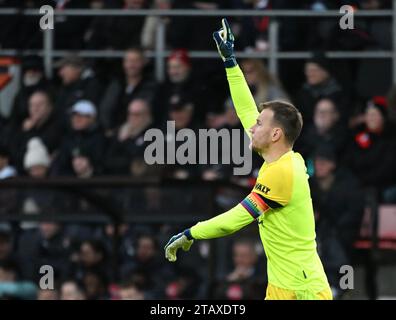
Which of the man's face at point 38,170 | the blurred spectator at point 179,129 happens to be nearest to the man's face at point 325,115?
the blurred spectator at point 179,129

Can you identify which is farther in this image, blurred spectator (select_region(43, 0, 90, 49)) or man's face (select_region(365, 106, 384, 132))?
blurred spectator (select_region(43, 0, 90, 49))

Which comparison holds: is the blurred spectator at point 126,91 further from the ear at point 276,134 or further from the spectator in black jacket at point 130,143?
the ear at point 276,134

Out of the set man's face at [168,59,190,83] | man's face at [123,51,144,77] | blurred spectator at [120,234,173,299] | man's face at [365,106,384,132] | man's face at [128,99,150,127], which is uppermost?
man's face at [123,51,144,77]

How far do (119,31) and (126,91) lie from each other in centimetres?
88

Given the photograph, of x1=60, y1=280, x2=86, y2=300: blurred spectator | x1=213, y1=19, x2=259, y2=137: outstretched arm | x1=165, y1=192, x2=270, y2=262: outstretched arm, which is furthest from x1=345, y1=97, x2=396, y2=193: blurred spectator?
x1=165, y1=192, x2=270, y2=262: outstretched arm

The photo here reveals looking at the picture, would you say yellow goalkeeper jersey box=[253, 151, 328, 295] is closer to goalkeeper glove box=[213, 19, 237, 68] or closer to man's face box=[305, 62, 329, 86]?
goalkeeper glove box=[213, 19, 237, 68]

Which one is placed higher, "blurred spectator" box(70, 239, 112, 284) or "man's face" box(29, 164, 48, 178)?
"man's face" box(29, 164, 48, 178)

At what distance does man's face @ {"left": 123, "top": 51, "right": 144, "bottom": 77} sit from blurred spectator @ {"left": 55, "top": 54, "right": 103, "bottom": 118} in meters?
0.39

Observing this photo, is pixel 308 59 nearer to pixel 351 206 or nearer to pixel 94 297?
Answer: pixel 351 206

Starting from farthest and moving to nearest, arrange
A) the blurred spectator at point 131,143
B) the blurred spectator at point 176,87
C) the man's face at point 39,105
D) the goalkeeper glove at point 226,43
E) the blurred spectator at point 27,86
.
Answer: the blurred spectator at point 27,86 < the man's face at point 39,105 < the blurred spectator at point 176,87 < the blurred spectator at point 131,143 < the goalkeeper glove at point 226,43

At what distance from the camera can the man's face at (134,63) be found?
46.0 ft

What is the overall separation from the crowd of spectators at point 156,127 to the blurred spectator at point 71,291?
0.06ft

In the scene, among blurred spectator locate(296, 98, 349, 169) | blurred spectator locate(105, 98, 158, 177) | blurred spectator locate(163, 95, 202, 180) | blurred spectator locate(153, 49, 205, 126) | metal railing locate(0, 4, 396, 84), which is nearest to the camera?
blurred spectator locate(296, 98, 349, 169)

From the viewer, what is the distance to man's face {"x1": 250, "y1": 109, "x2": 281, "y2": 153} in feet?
28.0
